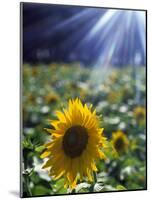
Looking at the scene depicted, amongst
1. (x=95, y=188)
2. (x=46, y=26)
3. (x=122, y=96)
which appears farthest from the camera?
(x=122, y=96)

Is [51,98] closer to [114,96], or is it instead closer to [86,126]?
[114,96]

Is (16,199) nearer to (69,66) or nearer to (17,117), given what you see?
(17,117)

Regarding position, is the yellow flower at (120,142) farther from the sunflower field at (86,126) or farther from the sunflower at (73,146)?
the sunflower at (73,146)

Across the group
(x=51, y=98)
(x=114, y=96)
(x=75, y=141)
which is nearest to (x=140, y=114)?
(x=114, y=96)

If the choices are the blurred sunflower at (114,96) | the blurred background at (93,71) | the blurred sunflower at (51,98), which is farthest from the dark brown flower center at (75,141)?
the blurred sunflower at (114,96)

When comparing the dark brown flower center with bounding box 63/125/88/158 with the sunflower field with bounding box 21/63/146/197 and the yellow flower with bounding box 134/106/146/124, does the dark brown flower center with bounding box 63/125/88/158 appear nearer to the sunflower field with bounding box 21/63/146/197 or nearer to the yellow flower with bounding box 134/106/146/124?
the sunflower field with bounding box 21/63/146/197

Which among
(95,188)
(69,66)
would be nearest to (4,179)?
(95,188)

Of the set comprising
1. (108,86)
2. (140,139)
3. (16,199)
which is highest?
(108,86)
